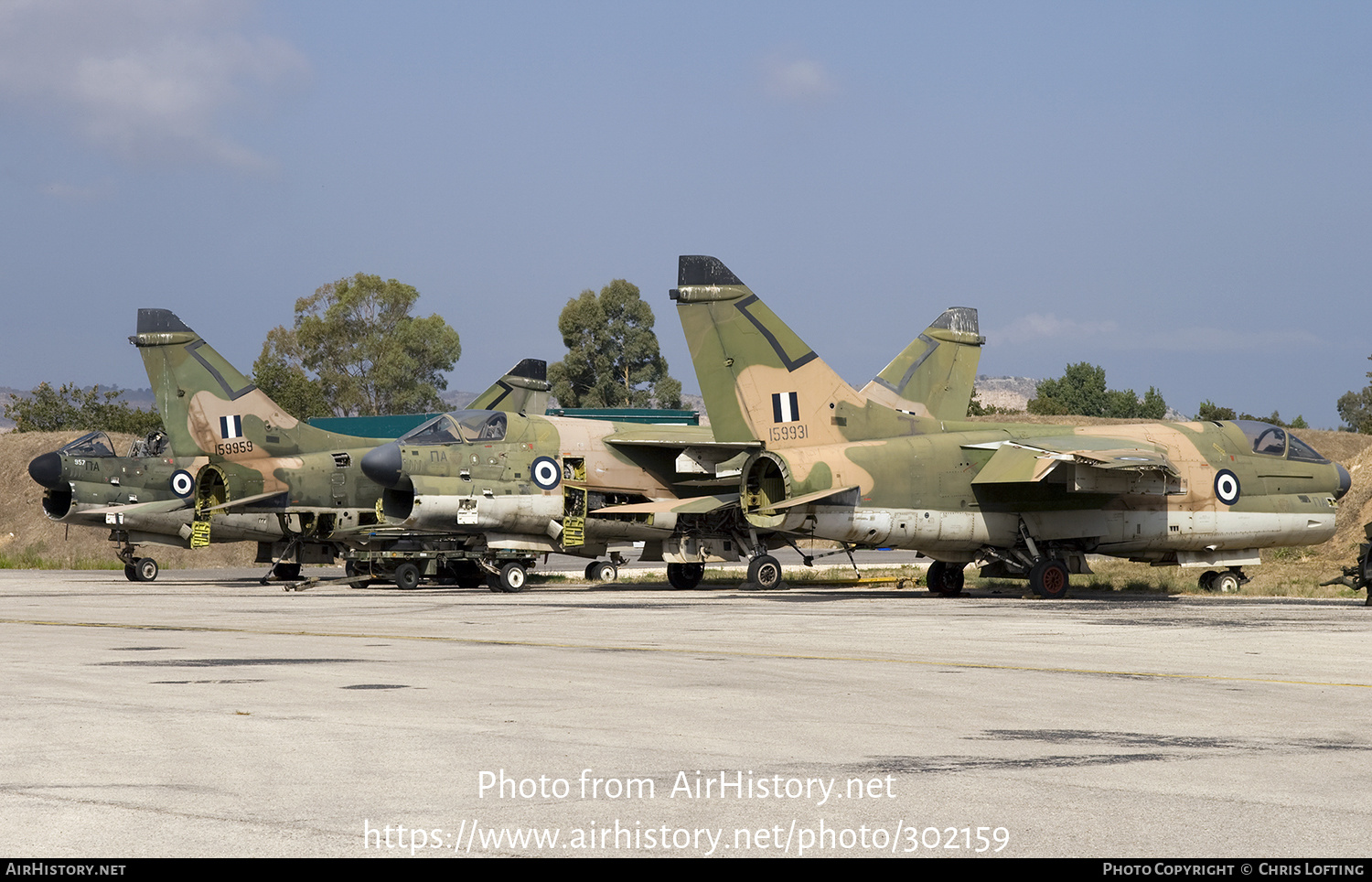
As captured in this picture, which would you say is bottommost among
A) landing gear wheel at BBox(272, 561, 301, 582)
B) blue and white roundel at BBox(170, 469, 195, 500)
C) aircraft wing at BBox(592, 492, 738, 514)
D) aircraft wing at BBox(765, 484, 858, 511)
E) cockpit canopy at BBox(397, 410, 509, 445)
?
landing gear wheel at BBox(272, 561, 301, 582)

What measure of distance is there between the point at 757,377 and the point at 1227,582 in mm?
9860

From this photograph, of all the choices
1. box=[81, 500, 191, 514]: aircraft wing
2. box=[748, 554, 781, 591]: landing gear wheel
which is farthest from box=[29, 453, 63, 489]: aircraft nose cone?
box=[748, 554, 781, 591]: landing gear wheel

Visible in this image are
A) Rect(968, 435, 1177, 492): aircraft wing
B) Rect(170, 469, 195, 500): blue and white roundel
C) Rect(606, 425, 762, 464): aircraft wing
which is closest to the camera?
Rect(968, 435, 1177, 492): aircraft wing

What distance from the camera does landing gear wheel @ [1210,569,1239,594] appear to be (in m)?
25.9

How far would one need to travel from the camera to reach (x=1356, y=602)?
2197 centimetres

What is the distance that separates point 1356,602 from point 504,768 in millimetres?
18870

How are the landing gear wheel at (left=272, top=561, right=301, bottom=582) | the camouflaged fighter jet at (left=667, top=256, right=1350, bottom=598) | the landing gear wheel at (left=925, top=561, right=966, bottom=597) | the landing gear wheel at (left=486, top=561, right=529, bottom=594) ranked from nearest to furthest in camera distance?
the camouflaged fighter jet at (left=667, top=256, right=1350, bottom=598) → the landing gear wheel at (left=925, top=561, right=966, bottom=597) → the landing gear wheel at (left=486, top=561, right=529, bottom=594) → the landing gear wheel at (left=272, top=561, right=301, bottom=582)

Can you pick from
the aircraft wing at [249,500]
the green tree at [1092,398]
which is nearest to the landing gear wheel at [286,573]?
the aircraft wing at [249,500]

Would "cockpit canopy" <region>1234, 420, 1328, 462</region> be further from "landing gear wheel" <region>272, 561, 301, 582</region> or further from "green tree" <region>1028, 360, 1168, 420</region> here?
"green tree" <region>1028, 360, 1168, 420</region>

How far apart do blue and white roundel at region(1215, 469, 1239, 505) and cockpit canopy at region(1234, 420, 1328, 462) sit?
0.96 m

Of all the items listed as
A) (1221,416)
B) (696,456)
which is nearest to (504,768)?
(696,456)

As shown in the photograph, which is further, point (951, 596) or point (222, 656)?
point (951, 596)

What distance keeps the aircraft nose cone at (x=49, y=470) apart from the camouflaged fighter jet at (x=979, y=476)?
20.3 metres
